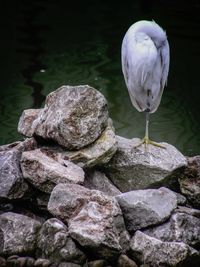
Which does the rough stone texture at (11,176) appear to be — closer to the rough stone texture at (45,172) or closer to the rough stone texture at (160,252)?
the rough stone texture at (45,172)

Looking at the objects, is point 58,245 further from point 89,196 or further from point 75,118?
point 75,118

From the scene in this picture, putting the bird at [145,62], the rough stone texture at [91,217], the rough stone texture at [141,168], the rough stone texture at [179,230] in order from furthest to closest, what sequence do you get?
the bird at [145,62] → the rough stone texture at [141,168] → the rough stone texture at [179,230] → the rough stone texture at [91,217]

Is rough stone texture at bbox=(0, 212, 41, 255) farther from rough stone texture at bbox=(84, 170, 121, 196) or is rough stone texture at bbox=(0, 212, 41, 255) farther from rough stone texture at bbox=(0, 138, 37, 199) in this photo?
rough stone texture at bbox=(84, 170, 121, 196)

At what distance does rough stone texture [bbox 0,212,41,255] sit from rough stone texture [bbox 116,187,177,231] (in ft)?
1.63

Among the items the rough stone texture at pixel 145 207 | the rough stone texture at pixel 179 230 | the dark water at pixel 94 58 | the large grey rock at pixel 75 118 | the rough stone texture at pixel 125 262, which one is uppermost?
the large grey rock at pixel 75 118

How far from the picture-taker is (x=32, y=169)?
3.55 meters

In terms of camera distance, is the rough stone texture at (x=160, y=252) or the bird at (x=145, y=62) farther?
the bird at (x=145, y=62)

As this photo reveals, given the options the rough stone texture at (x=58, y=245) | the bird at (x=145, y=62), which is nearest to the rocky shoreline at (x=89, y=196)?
the rough stone texture at (x=58, y=245)

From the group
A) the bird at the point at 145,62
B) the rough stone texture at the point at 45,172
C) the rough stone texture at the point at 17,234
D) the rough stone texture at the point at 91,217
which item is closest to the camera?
the rough stone texture at the point at 91,217

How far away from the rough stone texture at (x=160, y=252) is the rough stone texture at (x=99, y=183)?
1.97ft

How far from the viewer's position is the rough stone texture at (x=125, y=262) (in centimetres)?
319

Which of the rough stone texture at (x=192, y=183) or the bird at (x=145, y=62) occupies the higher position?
the bird at (x=145, y=62)

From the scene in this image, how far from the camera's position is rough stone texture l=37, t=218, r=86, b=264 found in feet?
10.3

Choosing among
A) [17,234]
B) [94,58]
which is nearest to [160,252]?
[17,234]
